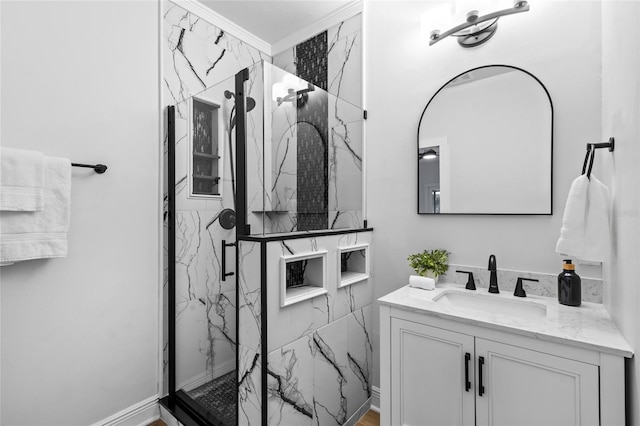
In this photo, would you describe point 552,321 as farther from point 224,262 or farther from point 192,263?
point 192,263

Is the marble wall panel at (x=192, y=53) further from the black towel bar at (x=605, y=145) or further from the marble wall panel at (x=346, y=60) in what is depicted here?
the black towel bar at (x=605, y=145)

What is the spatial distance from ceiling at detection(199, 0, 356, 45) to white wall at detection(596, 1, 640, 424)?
1.64 m

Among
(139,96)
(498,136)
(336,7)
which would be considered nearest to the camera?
(498,136)

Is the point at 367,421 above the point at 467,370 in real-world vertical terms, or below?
below

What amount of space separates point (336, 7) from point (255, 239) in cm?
189

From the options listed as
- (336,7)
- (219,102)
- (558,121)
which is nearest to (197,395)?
(219,102)

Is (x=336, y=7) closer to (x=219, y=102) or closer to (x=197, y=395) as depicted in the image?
(x=219, y=102)

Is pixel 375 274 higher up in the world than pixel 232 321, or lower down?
higher up

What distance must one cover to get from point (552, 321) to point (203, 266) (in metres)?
1.80

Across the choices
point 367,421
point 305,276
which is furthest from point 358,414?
point 305,276

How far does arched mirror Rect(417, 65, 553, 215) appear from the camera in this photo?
4.81ft

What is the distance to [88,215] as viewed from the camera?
163cm

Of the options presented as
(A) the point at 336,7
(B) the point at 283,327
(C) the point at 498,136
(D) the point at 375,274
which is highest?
(A) the point at 336,7

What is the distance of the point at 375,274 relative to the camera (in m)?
2.03
